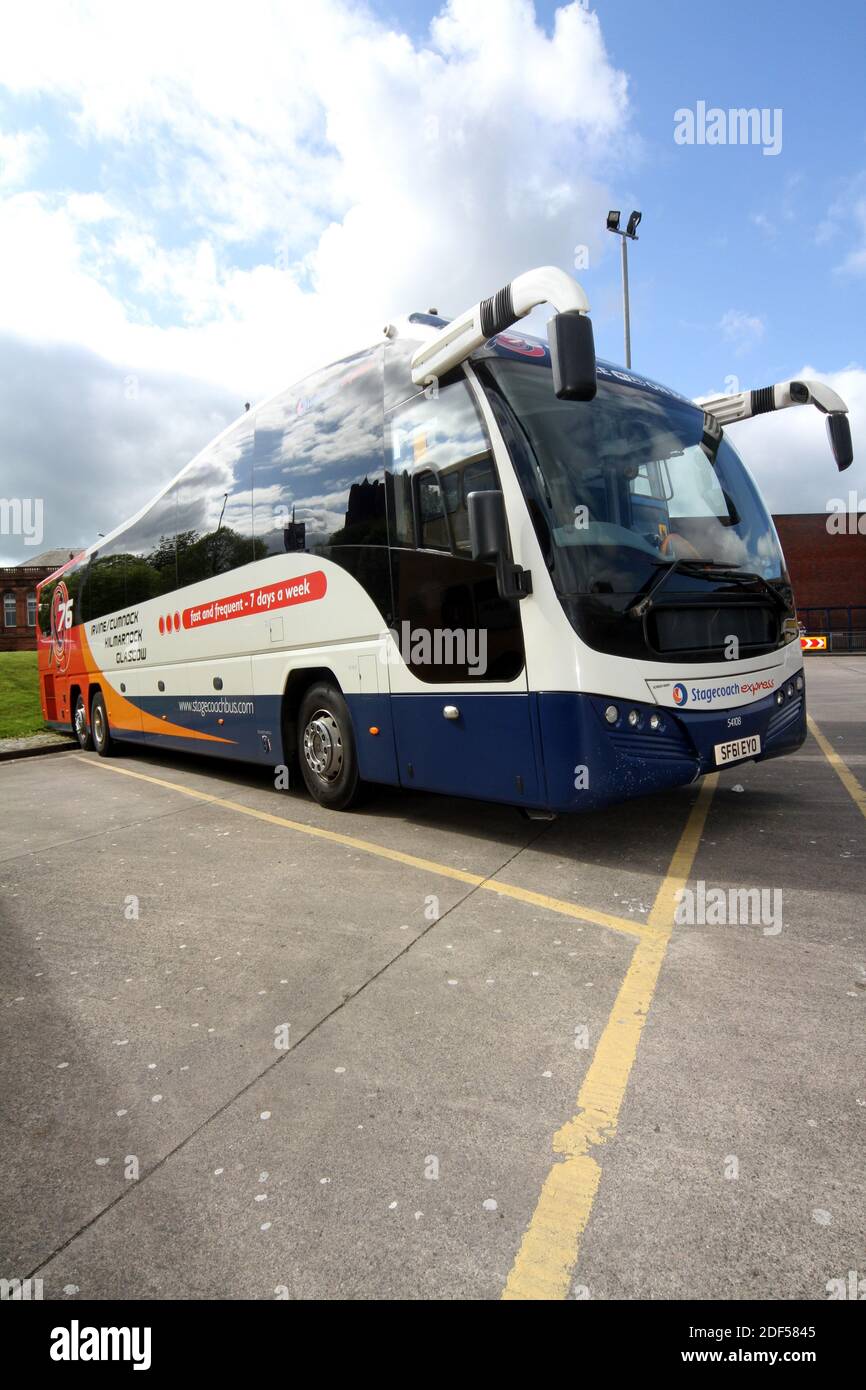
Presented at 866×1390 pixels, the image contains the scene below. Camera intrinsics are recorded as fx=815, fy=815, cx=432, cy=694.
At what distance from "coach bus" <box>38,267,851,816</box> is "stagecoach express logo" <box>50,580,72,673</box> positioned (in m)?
7.22

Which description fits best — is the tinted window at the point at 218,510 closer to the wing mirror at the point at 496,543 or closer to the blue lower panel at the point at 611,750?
the wing mirror at the point at 496,543

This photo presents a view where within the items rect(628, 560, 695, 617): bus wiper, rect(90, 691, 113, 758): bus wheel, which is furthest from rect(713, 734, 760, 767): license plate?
rect(90, 691, 113, 758): bus wheel

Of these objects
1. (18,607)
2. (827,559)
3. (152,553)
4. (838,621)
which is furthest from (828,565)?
(18,607)

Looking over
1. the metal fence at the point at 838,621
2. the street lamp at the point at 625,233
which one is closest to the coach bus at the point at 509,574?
the street lamp at the point at 625,233

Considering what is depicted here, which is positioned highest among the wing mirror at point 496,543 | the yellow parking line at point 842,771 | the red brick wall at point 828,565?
the red brick wall at point 828,565

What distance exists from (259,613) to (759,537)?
4309 mm

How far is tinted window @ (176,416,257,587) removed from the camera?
7.86m

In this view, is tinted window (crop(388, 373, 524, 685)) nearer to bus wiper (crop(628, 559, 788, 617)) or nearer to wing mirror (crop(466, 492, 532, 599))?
wing mirror (crop(466, 492, 532, 599))

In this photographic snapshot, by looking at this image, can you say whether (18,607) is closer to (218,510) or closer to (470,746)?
(218,510)

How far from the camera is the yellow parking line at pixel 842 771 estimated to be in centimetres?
652

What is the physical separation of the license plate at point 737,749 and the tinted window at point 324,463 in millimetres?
2691
